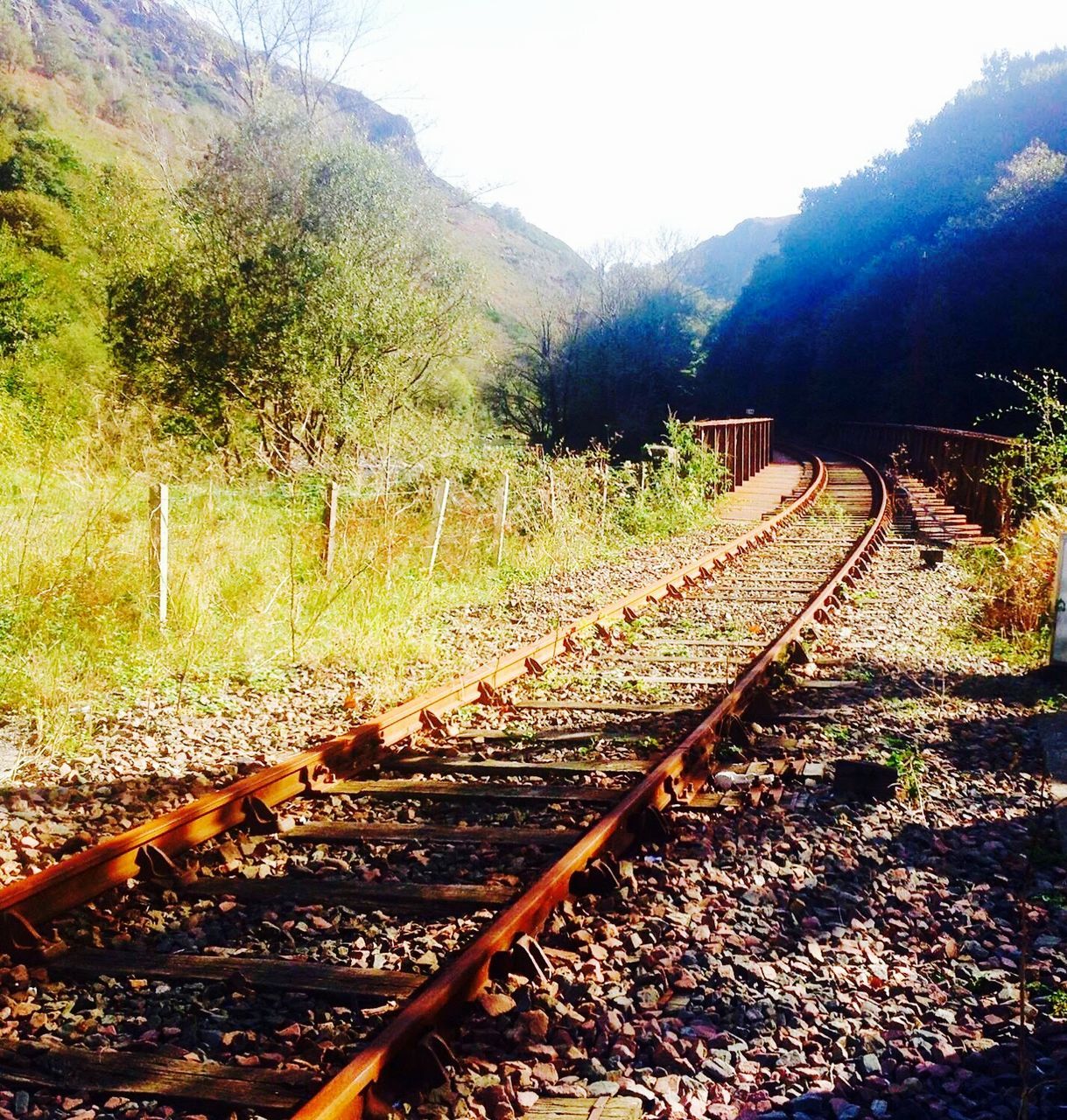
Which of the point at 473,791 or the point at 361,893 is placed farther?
the point at 473,791

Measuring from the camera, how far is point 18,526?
7852 mm

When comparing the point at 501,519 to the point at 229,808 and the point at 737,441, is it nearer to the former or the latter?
the point at 229,808

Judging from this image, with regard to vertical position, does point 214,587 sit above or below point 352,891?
above

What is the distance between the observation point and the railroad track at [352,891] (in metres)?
2.69

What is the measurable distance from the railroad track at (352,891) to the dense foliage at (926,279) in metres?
33.7

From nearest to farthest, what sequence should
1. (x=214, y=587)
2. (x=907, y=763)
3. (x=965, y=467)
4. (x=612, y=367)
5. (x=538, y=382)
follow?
1. (x=907, y=763)
2. (x=214, y=587)
3. (x=965, y=467)
4. (x=538, y=382)
5. (x=612, y=367)

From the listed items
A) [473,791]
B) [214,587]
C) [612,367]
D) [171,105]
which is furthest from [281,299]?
[171,105]

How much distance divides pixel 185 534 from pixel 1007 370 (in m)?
33.4

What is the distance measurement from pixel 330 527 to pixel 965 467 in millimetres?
10441

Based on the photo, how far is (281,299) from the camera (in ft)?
57.7

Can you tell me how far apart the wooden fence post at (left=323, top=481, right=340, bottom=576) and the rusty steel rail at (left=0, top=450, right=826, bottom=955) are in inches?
80.1

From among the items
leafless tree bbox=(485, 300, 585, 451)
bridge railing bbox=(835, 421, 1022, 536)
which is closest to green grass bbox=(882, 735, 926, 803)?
bridge railing bbox=(835, 421, 1022, 536)

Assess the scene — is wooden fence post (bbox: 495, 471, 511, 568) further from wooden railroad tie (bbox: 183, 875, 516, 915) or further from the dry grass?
wooden railroad tie (bbox: 183, 875, 516, 915)

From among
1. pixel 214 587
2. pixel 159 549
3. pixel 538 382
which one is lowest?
pixel 214 587
